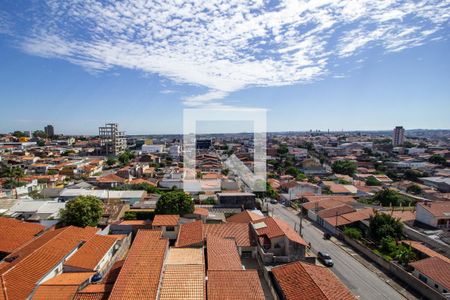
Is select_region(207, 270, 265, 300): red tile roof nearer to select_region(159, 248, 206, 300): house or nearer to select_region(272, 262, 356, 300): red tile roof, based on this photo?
select_region(159, 248, 206, 300): house

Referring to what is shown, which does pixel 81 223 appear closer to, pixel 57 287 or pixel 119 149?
pixel 57 287

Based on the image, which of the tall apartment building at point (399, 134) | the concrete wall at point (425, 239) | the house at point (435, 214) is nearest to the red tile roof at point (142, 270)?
the concrete wall at point (425, 239)

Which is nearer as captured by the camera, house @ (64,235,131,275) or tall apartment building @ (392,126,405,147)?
house @ (64,235,131,275)

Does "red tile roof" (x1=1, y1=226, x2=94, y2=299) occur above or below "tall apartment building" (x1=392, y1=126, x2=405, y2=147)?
below

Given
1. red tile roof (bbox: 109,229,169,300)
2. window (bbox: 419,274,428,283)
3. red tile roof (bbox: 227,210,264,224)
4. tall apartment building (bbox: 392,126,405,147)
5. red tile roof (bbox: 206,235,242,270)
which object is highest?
tall apartment building (bbox: 392,126,405,147)

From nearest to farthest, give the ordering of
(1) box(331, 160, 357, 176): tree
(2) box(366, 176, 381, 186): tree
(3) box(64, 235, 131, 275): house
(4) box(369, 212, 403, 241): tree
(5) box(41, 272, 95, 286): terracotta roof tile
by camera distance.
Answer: (5) box(41, 272, 95, 286): terracotta roof tile
(3) box(64, 235, 131, 275): house
(4) box(369, 212, 403, 241): tree
(2) box(366, 176, 381, 186): tree
(1) box(331, 160, 357, 176): tree

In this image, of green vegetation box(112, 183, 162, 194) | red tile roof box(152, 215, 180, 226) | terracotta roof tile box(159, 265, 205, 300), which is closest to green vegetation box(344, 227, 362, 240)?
red tile roof box(152, 215, 180, 226)

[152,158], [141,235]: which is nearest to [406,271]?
[141,235]
